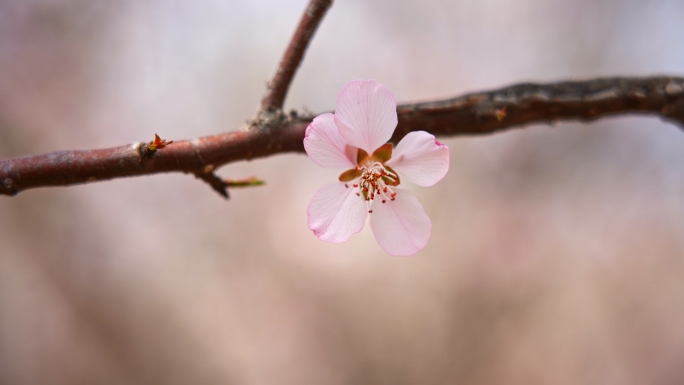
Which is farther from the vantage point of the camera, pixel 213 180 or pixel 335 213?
pixel 213 180

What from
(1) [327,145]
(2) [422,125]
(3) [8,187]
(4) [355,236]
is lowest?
(3) [8,187]

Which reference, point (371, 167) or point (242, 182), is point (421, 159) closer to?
point (371, 167)

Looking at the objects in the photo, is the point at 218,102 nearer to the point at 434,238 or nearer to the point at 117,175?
the point at 434,238

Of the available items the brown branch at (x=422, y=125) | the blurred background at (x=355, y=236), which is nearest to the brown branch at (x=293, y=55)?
the brown branch at (x=422, y=125)

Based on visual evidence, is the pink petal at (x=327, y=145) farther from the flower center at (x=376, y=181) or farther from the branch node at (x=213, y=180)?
the branch node at (x=213, y=180)

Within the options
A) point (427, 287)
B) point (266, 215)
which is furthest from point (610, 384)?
point (266, 215)

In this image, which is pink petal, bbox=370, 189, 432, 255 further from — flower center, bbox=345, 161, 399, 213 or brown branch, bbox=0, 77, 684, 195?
brown branch, bbox=0, 77, 684, 195

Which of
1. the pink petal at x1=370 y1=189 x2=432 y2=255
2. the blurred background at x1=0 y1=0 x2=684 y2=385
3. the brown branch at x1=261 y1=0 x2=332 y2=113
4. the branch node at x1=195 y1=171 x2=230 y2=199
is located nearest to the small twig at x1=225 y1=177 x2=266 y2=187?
the branch node at x1=195 y1=171 x2=230 y2=199

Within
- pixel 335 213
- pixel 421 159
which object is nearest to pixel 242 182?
pixel 335 213
